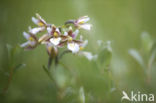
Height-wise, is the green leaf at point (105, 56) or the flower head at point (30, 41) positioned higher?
the flower head at point (30, 41)

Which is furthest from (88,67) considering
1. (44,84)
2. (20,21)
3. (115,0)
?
(115,0)

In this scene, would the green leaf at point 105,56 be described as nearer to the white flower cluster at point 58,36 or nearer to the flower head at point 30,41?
the white flower cluster at point 58,36

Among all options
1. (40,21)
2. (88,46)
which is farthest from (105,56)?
(88,46)

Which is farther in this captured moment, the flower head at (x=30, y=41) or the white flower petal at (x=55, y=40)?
the flower head at (x=30, y=41)

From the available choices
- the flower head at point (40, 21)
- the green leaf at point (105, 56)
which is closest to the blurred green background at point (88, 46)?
the green leaf at point (105, 56)

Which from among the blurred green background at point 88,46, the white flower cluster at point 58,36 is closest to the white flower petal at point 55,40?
the white flower cluster at point 58,36

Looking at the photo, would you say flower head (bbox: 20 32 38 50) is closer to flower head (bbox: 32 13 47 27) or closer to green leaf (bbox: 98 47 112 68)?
flower head (bbox: 32 13 47 27)

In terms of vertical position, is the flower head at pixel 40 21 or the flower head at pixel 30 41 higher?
the flower head at pixel 40 21

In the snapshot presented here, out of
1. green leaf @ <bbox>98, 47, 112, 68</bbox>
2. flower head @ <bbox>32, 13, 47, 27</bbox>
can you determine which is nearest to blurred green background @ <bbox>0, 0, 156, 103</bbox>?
green leaf @ <bbox>98, 47, 112, 68</bbox>

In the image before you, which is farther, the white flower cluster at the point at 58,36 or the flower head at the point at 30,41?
the flower head at the point at 30,41

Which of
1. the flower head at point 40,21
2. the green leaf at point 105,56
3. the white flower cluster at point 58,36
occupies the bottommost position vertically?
the green leaf at point 105,56
